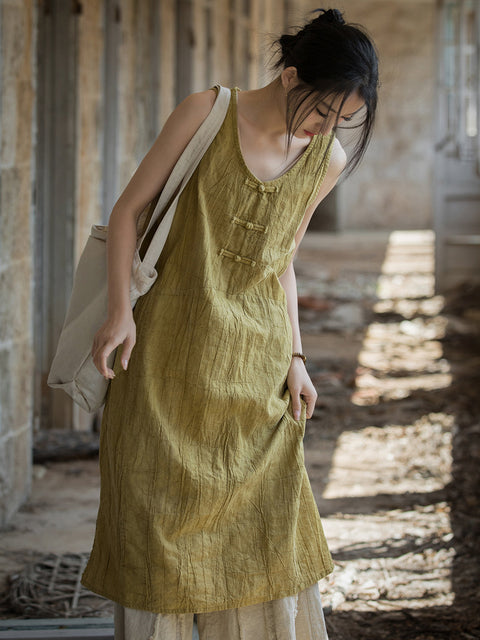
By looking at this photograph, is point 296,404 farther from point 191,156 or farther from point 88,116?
point 88,116

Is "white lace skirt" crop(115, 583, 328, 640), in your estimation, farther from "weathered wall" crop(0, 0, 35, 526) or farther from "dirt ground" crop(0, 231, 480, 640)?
"weathered wall" crop(0, 0, 35, 526)

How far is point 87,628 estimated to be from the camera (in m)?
2.59

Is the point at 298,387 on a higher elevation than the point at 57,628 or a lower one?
higher

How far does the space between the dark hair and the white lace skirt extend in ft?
3.36

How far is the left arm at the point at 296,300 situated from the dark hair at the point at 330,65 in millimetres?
186

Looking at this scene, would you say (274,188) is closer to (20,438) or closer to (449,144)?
(20,438)

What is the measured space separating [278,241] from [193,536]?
66 cm

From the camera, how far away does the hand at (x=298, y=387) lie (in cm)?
201

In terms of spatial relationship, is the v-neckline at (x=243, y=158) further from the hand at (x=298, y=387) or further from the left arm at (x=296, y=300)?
the hand at (x=298, y=387)

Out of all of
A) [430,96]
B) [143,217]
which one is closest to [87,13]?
[143,217]

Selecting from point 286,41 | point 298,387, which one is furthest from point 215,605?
point 286,41

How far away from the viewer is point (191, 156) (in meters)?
1.79

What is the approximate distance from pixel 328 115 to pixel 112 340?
2.06 feet

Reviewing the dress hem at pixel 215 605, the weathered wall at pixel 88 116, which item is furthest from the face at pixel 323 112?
the weathered wall at pixel 88 116
